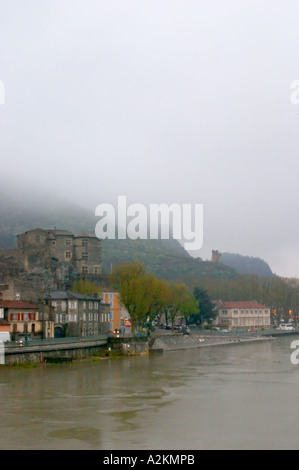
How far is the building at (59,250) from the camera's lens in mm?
104812

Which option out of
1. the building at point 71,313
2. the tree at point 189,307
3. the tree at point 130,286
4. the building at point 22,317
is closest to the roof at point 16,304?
the building at point 22,317

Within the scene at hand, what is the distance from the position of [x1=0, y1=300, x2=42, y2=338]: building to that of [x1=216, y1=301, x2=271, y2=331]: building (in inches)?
3229

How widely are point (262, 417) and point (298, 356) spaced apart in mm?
43986

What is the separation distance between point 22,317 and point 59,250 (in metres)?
41.0

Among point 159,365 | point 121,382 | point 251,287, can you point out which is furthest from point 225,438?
point 251,287

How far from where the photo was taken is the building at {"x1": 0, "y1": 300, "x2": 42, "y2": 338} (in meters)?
68.2

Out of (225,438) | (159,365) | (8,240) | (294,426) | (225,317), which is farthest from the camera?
(8,240)

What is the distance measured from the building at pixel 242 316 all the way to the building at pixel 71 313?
7107 centimetres

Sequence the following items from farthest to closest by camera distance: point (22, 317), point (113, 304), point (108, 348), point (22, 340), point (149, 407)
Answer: point (113, 304)
point (108, 348)
point (22, 317)
point (22, 340)
point (149, 407)

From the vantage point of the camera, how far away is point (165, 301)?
305 feet

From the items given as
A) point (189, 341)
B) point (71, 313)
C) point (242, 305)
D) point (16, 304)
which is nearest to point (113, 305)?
point (189, 341)

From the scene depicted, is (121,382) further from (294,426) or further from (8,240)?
(8,240)

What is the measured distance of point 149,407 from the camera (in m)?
37.7

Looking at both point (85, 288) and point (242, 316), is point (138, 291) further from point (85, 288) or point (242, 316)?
point (242, 316)
